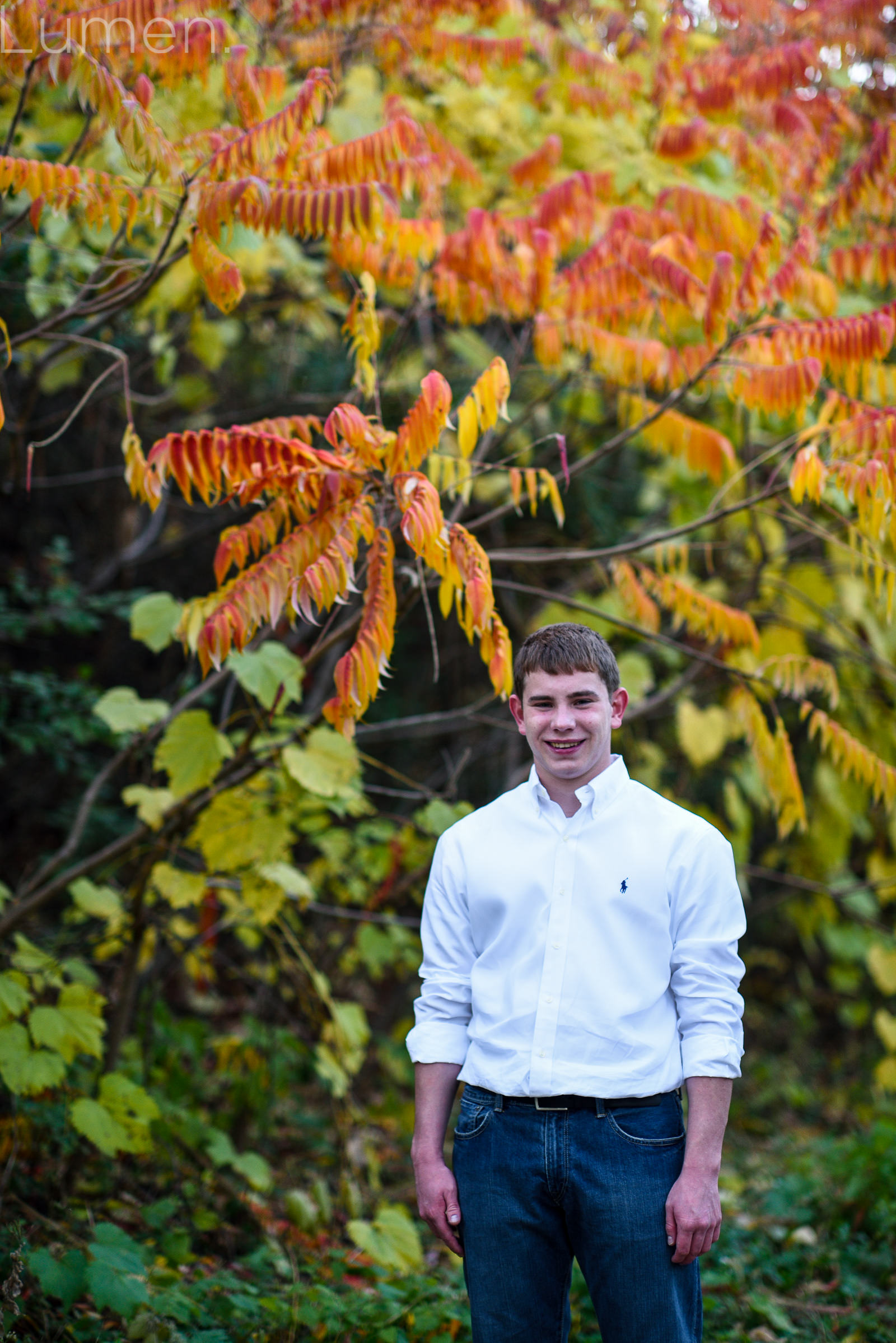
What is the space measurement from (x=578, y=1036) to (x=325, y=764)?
1767 millimetres

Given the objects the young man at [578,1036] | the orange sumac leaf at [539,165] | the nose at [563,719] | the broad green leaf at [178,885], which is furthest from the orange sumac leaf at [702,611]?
the orange sumac leaf at [539,165]

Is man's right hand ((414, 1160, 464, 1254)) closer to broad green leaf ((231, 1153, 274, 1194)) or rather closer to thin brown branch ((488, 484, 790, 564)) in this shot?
thin brown branch ((488, 484, 790, 564))

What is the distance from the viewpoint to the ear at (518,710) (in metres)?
2.58

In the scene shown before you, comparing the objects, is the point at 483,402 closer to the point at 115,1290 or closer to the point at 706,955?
the point at 706,955

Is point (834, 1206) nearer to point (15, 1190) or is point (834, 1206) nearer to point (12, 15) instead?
point (15, 1190)

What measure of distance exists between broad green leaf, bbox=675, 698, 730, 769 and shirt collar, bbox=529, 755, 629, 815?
112 inches

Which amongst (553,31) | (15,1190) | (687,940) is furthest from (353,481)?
(553,31)

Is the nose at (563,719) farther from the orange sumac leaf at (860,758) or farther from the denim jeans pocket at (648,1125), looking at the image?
the orange sumac leaf at (860,758)

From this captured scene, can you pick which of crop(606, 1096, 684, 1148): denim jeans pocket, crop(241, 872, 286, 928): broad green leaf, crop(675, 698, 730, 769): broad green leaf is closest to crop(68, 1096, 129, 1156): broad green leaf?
crop(241, 872, 286, 928): broad green leaf

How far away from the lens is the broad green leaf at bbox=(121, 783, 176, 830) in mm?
4094

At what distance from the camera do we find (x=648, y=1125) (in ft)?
7.32

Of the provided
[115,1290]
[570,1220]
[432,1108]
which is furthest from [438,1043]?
[115,1290]

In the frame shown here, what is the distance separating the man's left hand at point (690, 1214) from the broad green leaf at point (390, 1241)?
6.75 ft

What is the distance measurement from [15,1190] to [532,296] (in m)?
3.94
